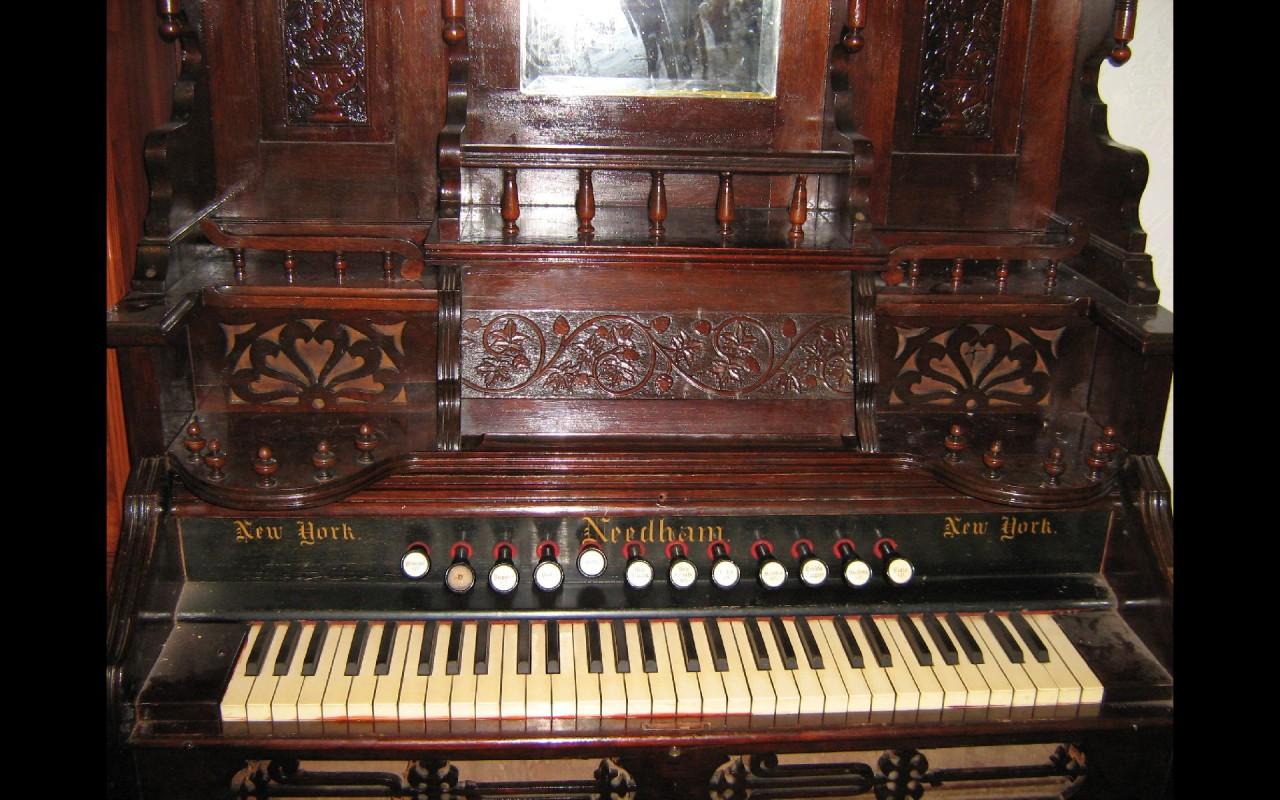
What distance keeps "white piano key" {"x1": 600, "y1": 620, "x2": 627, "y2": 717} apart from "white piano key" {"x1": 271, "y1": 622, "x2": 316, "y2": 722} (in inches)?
24.1

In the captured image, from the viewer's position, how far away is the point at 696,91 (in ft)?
9.04

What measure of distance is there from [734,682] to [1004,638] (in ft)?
2.07

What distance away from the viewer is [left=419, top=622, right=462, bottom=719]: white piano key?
2127 millimetres

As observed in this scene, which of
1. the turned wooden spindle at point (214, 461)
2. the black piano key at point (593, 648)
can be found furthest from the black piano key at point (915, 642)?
the turned wooden spindle at point (214, 461)

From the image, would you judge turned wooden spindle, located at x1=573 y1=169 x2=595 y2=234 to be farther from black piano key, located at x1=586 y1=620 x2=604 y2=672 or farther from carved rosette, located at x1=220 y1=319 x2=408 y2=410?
black piano key, located at x1=586 y1=620 x2=604 y2=672

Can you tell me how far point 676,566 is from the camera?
233cm

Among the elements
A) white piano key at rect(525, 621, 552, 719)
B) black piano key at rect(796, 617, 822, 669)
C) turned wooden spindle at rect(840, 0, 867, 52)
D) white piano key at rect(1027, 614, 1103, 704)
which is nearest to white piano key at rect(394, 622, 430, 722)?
white piano key at rect(525, 621, 552, 719)

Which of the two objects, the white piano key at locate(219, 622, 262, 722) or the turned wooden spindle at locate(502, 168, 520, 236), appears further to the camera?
the turned wooden spindle at locate(502, 168, 520, 236)

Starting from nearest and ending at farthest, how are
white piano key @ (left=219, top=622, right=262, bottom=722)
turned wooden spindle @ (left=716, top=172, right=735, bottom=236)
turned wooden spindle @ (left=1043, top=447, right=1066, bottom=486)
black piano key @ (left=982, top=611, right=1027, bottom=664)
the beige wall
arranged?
white piano key @ (left=219, top=622, right=262, bottom=722)
black piano key @ (left=982, top=611, right=1027, bottom=664)
turned wooden spindle @ (left=1043, top=447, right=1066, bottom=486)
turned wooden spindle @ (left=716, top=172, right=735, bottom=236)
the beige wall

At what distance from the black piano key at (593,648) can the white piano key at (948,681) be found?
2.35 ft

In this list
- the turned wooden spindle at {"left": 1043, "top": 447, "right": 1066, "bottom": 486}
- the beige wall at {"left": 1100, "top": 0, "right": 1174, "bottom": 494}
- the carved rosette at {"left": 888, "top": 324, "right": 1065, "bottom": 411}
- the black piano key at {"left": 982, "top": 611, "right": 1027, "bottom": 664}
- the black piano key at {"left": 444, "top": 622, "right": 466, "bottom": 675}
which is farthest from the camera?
the beige wall at {"left": 1100, "top": 0, "right": 1174, "bottom": 494}

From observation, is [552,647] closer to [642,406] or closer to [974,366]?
[642,406]

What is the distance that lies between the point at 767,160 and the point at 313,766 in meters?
1.79

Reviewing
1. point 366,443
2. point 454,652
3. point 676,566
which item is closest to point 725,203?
point 676,566
